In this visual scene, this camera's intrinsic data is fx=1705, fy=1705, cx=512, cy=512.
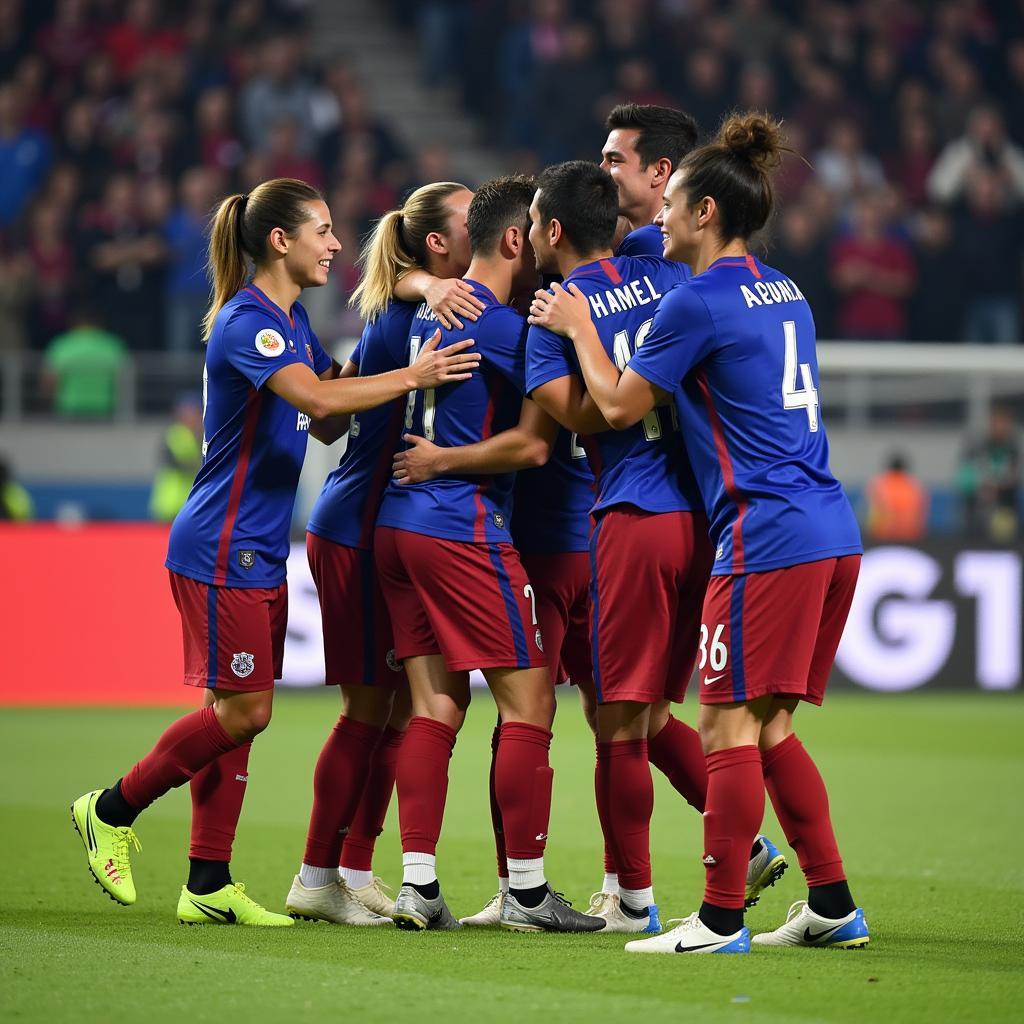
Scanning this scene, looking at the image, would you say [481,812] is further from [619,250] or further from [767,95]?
[767,95]

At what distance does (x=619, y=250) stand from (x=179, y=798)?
395 cm

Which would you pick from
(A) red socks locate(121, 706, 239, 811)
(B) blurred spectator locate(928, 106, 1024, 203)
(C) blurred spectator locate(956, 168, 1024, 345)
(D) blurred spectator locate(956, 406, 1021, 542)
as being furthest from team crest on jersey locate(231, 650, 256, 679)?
(B) blurred spectator locate(928, 106, 1024, 203)

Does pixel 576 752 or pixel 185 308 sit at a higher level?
pixel 185 308

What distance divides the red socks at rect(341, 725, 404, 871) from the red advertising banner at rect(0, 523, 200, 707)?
638 cm

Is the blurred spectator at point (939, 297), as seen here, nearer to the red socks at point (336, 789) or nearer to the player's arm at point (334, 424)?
the player's arm at point (334, 424)

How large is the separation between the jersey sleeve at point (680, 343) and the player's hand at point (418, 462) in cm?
77

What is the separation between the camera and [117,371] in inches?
554

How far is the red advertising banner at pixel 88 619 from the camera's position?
37.1 ft

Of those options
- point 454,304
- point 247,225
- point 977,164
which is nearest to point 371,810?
point 454,304

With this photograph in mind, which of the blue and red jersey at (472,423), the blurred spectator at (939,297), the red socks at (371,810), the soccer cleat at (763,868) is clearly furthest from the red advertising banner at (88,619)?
the blurred spectator at (939,297)

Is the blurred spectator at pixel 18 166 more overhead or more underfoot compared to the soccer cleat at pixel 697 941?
more overhead

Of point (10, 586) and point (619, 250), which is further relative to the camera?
point (10, 586)

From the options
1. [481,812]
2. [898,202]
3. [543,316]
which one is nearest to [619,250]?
[543,316]

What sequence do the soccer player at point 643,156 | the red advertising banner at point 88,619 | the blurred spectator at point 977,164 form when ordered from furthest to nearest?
the blurred spectator at point 977,164 < the red advertising banner at point 88,619 < the soccer player at point 643,156
